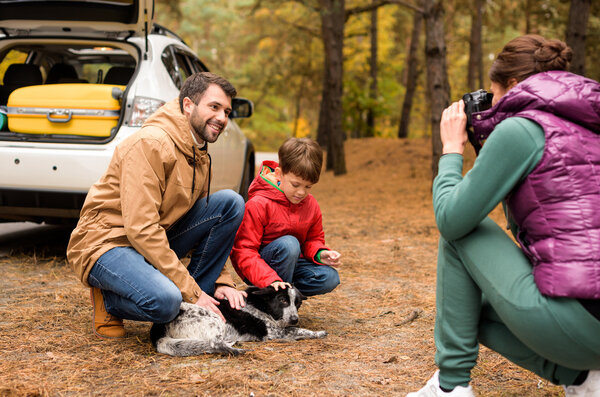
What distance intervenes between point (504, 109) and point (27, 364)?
9.06ft

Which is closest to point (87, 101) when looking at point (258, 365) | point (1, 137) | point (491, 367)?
point (1, 137)

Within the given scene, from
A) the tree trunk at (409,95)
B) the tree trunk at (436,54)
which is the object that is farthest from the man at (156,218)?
the tree trunk at (409,95)

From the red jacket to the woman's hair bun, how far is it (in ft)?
6.37

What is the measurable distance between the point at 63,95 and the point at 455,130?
3991 millimetres

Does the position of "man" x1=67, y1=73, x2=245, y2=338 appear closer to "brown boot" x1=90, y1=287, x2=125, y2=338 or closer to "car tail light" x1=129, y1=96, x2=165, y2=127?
"brown boot" x1=90, y1=287, x2=125, y2=338

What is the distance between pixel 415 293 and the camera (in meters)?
4.89

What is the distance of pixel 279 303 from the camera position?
3596mm

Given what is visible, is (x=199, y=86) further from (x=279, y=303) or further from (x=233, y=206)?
(x=279, y=303)

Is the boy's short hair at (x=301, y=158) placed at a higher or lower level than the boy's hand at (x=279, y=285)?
higher

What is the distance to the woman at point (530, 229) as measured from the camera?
2076mm

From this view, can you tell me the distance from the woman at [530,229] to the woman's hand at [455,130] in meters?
0.03

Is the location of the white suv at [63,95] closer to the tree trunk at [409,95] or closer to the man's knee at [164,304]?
the man's knee at [164,304]

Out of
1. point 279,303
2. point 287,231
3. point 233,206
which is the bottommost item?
point 279,303

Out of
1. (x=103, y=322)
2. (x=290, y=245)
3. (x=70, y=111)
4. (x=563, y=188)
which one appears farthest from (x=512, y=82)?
(x=70, y=111)
